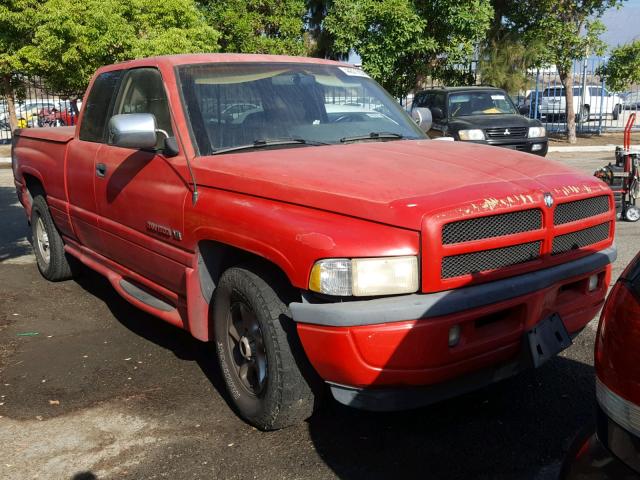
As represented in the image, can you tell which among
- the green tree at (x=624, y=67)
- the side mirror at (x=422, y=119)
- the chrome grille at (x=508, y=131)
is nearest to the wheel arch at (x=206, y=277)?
the side mirror at (x=422, y=119)

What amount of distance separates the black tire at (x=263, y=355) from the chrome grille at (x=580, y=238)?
132cm

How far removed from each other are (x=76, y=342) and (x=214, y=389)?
1.44 m

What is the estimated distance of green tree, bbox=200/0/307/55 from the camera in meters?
23.7

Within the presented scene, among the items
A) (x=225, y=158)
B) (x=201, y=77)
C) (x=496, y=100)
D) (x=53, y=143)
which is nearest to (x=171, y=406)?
(x=225, y=158)

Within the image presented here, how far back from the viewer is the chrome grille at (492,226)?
113 inches

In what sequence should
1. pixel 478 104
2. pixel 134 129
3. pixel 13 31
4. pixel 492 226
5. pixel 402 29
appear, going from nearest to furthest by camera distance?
pixel 492 226
pixel 134 129
pixel 478 104
pixel 13 31
pixel 402 29

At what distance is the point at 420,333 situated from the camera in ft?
9.12

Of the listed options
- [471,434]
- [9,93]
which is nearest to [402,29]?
[9,93]

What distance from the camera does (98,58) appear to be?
60.8 feet

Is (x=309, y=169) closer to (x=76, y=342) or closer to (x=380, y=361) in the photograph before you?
(x=380, y=361)

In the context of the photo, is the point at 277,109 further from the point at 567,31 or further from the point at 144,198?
the point at 567,31

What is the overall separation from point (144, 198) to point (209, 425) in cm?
145

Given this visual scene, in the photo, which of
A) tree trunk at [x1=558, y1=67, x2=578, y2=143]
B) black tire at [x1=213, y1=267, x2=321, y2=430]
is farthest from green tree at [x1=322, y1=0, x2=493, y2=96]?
black tire at [x1=213, y1=267, x2=321, y2=430]

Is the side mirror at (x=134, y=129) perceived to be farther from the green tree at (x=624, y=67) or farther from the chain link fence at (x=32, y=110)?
the green tree at (x=624, y=67)
